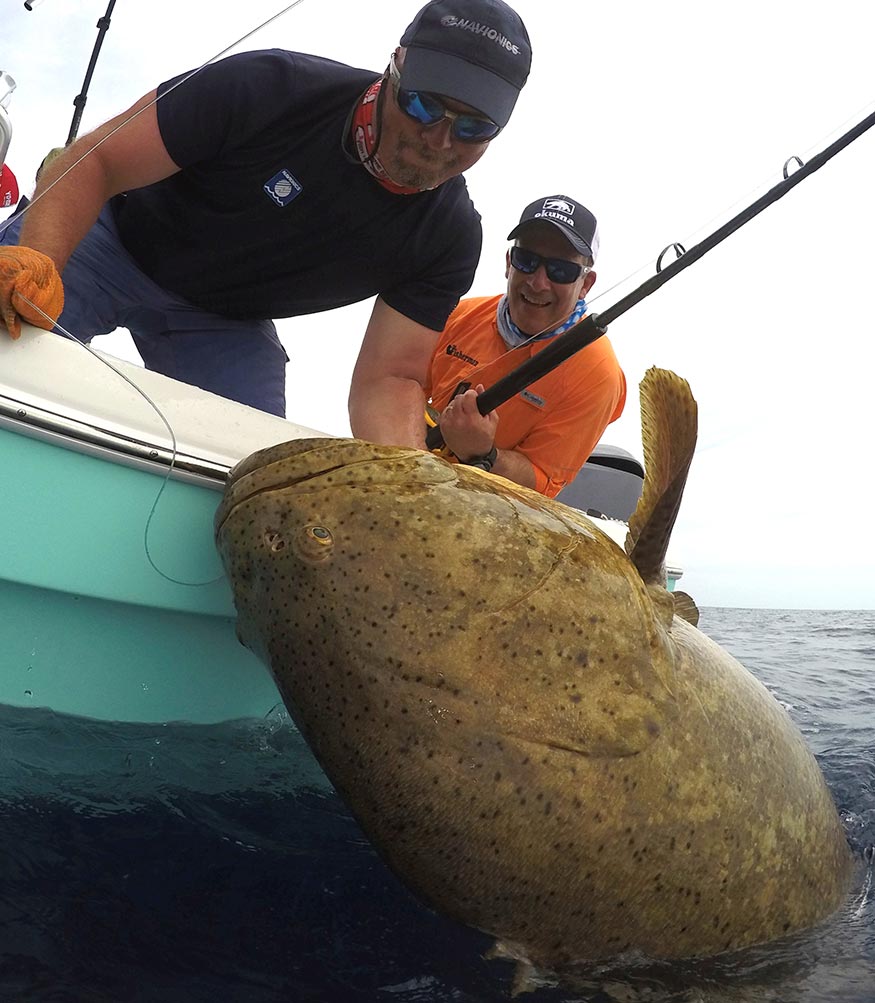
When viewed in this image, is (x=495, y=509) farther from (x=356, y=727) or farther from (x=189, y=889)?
(x=189, y=889)

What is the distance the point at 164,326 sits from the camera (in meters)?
4.06

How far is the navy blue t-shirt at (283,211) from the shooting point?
3.37 metres

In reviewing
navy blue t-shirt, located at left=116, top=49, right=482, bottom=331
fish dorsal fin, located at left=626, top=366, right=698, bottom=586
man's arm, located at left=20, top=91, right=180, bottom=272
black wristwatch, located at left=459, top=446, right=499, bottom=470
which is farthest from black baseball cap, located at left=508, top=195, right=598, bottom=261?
fish dorsal fin, located at left=626, top=366, right=698, bottom=586

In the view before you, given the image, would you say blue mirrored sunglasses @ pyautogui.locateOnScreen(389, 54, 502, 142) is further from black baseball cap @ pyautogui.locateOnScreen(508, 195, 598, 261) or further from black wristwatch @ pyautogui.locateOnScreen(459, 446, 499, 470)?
black baseball cap @ pyautogui.locateOnScreen(508, 195, 598, 261)

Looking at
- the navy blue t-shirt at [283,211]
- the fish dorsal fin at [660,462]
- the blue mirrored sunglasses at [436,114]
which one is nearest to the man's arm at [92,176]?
the navy blue t-shirt at [283,211]

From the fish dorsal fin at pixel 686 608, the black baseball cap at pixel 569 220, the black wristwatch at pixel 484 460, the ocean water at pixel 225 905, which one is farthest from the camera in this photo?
the black baseball cap at pixel 569 220

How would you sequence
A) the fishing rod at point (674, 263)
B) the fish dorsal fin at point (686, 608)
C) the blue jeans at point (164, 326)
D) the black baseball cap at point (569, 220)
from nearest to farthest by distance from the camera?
the fish dorsal fin at point (686, 608) < the blue jeans at point (164, 326) < the fishing rod at point (674, 263) < the black baseball cap at point (569, 220)

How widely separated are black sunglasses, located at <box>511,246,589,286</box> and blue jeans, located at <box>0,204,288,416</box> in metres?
1.58

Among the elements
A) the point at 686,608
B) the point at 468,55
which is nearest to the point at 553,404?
the point at 468,55

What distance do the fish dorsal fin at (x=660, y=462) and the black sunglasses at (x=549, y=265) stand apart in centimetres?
270

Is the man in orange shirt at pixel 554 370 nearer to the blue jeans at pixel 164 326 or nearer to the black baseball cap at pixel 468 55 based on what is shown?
the blue jeans at pixel 164 326

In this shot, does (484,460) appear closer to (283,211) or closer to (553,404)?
(553,404)

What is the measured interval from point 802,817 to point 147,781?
6.21ft

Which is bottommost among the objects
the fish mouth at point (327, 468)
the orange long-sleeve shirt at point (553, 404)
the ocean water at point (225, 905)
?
the ocean water at point (225, 905)
